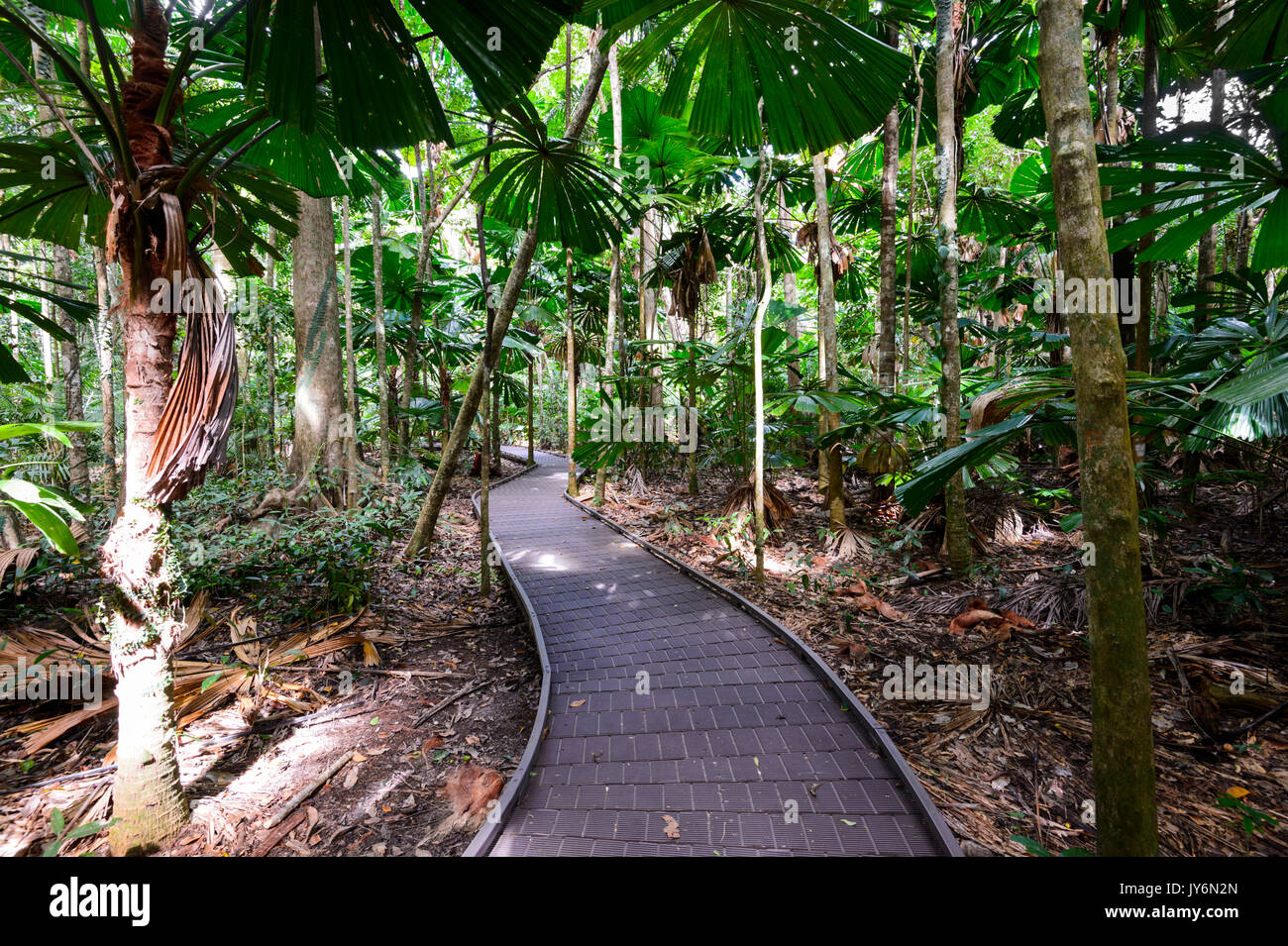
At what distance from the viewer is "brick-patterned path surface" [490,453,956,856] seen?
245 centimetres

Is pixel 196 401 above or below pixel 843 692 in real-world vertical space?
above

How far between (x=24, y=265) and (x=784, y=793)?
25665 millimetres

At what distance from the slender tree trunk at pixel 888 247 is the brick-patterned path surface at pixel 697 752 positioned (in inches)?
158

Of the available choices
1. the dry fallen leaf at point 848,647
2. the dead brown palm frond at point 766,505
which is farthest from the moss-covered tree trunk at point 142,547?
the dead brown palm frond at point 766,505

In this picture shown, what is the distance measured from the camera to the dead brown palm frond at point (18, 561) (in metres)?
3.89

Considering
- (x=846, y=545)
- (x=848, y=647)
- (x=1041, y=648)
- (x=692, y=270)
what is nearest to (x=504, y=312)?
(x=692, y=270)

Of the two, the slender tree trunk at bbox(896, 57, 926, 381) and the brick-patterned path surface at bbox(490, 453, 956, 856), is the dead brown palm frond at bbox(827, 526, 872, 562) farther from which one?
the slender tree trunk at bbox(896, 57, 926, 381)

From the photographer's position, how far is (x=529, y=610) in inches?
196

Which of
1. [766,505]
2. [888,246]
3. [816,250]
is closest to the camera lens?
[888,246]

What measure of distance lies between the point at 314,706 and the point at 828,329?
6.40 metres

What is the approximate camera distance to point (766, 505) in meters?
7.03

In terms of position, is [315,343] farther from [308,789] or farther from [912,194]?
[912,194]

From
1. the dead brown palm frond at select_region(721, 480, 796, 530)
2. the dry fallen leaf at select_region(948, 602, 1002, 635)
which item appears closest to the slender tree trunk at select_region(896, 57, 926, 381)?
the dead brown palm frond at select_region(721, 480, 796, 530)
